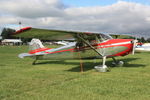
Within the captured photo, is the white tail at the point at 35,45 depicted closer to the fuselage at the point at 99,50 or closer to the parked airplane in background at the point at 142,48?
the fuselage at the point at 99,50

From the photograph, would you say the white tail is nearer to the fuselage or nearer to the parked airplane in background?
the fuselage

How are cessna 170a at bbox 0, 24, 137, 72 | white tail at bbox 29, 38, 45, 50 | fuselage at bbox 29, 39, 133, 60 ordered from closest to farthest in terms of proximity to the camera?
cessna 170a at bbox 0, 24, 137, 72
fuselage at bbox 29, 39, 133, 60
white tail at bbox 29, 38, 45, 50

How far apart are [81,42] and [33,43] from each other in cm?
403

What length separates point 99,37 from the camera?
9469mm

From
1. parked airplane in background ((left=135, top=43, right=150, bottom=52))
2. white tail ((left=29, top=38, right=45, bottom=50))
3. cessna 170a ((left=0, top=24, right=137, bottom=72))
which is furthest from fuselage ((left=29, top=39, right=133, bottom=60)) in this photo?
parked airplane in background ((left=135, top=43, right=150, bottom=52))

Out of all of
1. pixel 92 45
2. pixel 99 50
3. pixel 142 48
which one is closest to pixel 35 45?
pixel 92 45

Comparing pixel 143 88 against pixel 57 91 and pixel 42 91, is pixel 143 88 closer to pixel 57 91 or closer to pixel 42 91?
pixel 57 91

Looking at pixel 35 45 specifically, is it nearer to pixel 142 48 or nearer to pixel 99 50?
pixel 99 50

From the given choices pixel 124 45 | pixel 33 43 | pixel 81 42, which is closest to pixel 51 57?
pixel 33 43

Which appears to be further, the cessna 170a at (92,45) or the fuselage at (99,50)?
the fuselage at (99,50)

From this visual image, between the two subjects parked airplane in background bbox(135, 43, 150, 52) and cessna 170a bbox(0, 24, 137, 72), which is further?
parked airplane in background bbox(135, 43, 150, 52)

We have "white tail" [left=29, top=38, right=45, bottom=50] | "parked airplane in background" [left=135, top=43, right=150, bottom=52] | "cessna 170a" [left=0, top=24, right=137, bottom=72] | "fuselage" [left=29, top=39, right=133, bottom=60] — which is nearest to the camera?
"cessna 170a" [left=0, top=24, right=137, bottom=72]

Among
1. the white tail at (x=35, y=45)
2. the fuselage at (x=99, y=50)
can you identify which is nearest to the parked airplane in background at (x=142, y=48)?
the fuselage at (x=99, y=50)

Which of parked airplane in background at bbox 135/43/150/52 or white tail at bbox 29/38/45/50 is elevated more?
white tail at bbox 29/38/45/50
